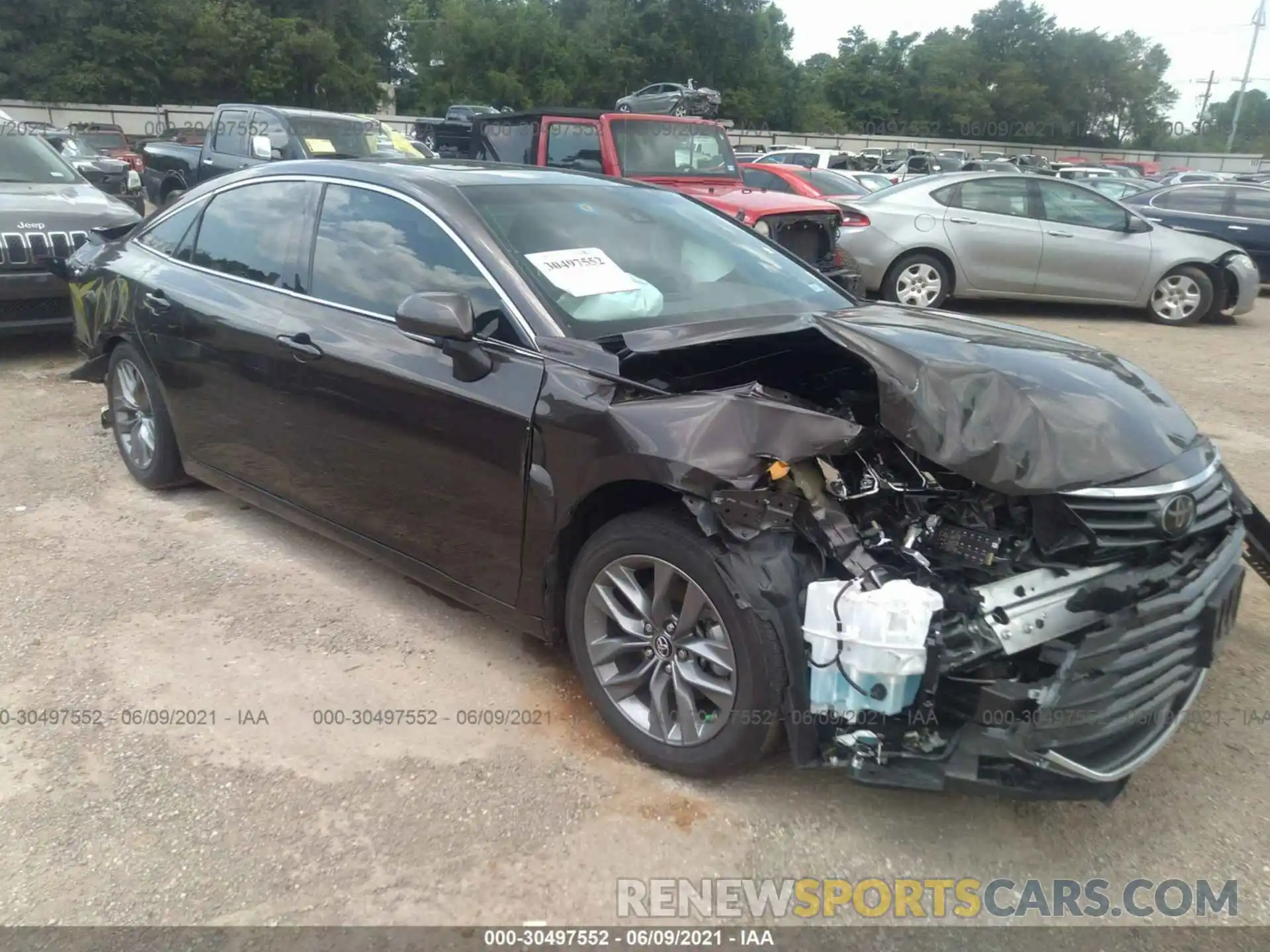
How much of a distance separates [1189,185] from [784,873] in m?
13.8

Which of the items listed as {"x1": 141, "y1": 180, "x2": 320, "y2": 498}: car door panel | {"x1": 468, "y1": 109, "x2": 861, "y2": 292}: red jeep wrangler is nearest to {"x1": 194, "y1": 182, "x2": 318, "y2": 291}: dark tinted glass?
{"x1": 141, "y1": 180, "x2": 320, "y2": 498}: car door panel

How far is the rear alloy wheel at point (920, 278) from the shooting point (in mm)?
10219

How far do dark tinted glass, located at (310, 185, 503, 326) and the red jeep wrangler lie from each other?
5.77 m

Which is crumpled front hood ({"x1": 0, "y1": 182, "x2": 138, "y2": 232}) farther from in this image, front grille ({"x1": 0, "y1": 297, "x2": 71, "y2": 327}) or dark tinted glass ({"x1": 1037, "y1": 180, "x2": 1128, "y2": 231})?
dark tinted glass ({"x1": 1037, "y1": 180, "x2": 1128, "y2": 231})

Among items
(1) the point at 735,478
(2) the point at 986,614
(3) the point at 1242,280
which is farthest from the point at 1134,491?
(3) the point at 1242,280

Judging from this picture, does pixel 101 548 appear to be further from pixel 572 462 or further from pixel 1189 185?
pixel 1189 185

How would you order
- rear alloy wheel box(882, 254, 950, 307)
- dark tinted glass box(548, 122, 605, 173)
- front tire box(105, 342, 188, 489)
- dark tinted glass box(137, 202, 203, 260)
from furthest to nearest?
rear alloy wheel box(882, 254, 950, 307)
dark tinted glass box(548, 122, 605, 173)
front tire box(105, 342, 188, 489)
dark tinted glass box(137, 202, 203, 260)

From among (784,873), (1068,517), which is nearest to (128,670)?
(784,873)

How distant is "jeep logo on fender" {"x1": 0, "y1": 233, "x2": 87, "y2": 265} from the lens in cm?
688

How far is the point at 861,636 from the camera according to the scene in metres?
2.39

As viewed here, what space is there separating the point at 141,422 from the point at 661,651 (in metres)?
3.47

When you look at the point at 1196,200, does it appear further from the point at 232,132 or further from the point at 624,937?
the point at 624,937

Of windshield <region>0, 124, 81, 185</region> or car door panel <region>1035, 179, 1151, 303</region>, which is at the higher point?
windshield <region>0, 124, 81, 185</region>

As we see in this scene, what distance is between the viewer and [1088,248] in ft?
32.9
